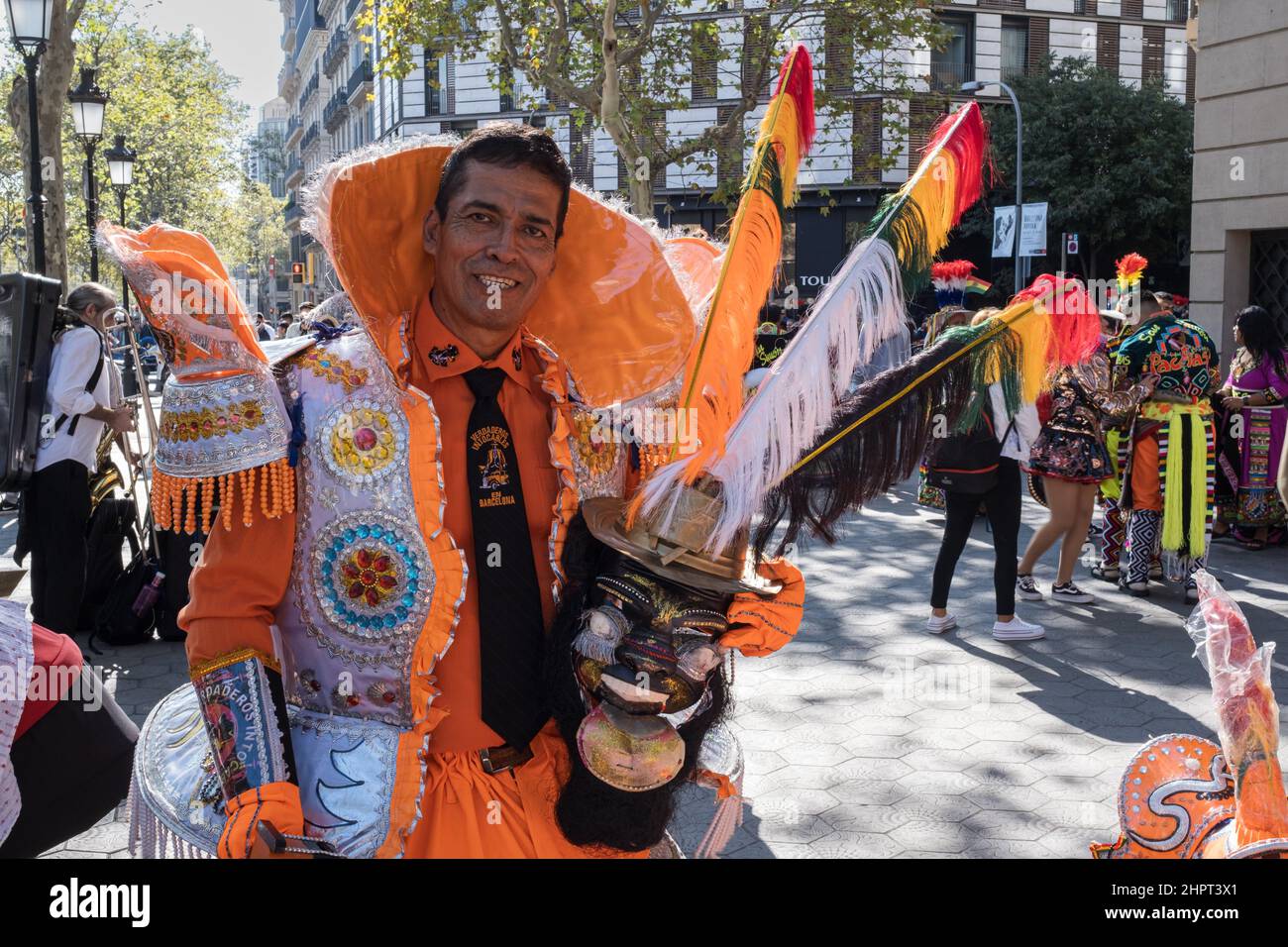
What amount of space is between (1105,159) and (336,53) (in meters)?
46.5

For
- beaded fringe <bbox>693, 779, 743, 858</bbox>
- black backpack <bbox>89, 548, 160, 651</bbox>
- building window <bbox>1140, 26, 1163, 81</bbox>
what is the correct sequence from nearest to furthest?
beaded fringe <bbox>693, 779, 743, 858</bbox> < black backpack <bbox>89, 548, 160, 651</bbox> < building window <bbox>1140, 26, 1163, 81</bbox>

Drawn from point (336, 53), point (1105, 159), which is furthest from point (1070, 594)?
point (336, 53)

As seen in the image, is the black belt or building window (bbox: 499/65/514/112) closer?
the black belt

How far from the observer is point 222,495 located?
1.87m

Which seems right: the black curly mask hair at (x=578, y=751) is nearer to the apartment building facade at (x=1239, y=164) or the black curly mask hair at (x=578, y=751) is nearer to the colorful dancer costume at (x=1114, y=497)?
the colorful dancer costume at (x=1114, y=497)

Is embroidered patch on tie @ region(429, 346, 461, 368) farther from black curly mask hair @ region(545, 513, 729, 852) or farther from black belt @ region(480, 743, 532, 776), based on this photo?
black belt @ region(480, 743, 532, 776)

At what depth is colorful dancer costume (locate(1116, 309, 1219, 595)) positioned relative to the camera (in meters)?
7.62

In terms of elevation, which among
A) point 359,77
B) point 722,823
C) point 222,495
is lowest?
point 722,823

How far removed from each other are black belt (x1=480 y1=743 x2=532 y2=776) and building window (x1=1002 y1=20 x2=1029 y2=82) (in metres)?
35.2

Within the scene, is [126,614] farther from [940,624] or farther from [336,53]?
[336,53]

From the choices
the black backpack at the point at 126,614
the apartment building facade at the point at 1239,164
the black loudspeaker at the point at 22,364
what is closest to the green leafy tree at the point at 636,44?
the apartment building facade at the point at 1239,164

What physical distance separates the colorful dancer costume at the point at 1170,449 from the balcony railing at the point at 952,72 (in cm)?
2691

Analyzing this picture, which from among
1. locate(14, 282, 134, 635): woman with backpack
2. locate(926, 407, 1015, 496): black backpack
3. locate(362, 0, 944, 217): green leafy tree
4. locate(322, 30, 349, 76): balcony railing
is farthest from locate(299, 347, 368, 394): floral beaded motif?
locate(322, 30, 349, 76): balcony railing
